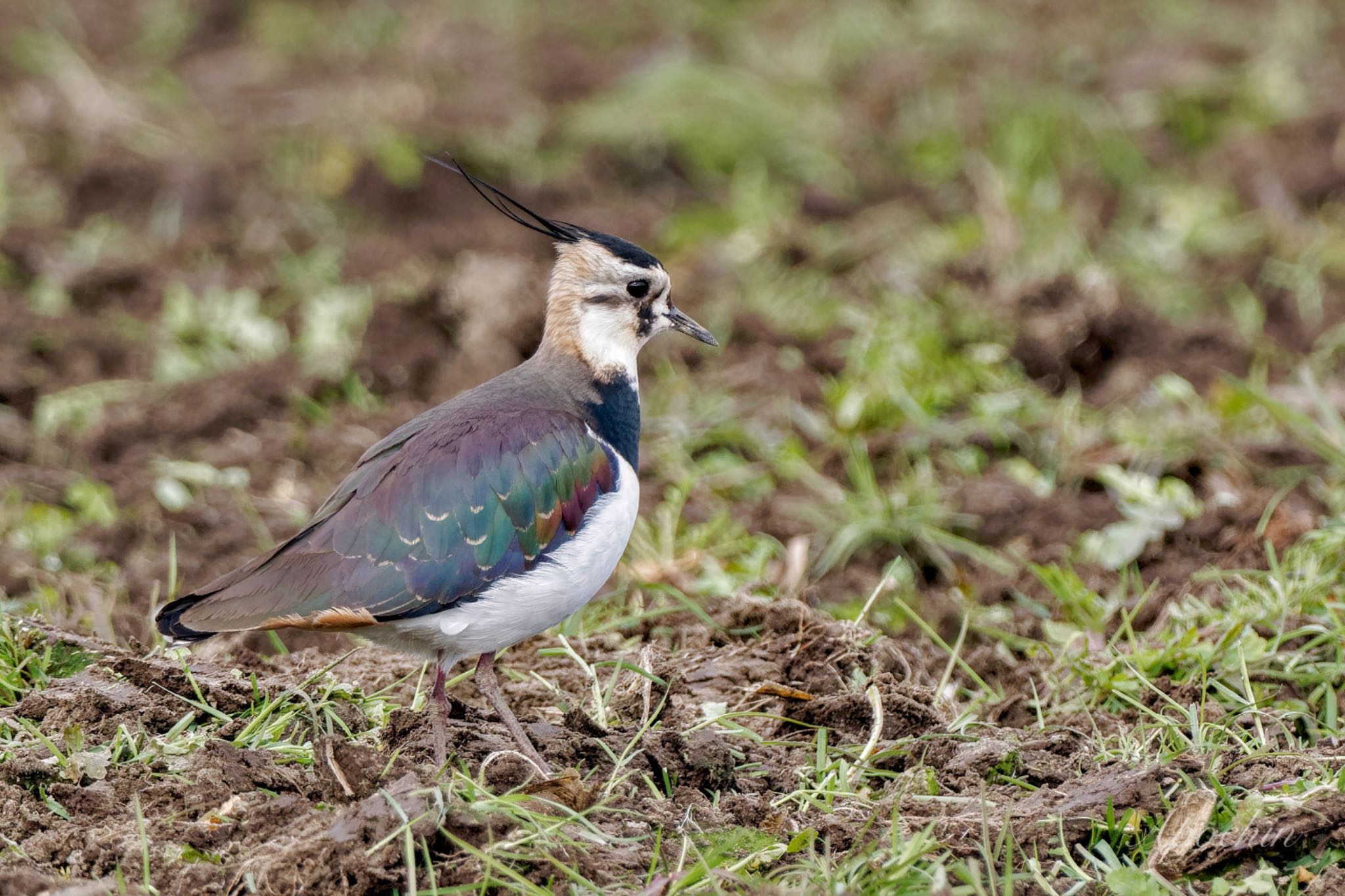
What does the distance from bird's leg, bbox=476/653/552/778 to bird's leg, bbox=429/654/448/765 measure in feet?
0.41

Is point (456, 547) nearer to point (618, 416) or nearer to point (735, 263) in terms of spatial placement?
point (618, 416)

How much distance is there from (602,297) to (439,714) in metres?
1.48

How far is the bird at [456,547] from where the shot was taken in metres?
4.31

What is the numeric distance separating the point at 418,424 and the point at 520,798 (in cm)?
128

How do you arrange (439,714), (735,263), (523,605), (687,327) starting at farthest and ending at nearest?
(735,263), (687,327), (523,605), (439,714)

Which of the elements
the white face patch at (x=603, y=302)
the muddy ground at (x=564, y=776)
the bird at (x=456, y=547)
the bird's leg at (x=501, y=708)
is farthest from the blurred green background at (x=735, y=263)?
the bird's leg at (x=501, y=708)

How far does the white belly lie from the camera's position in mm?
4371

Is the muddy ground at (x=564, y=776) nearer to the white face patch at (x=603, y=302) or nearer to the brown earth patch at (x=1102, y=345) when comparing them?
the white face patch at (x=603, y=302)

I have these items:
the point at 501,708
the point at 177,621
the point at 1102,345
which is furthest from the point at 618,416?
the point at 1102,345

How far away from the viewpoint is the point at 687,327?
5.31 meters

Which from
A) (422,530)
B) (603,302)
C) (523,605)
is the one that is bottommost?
(523,605)

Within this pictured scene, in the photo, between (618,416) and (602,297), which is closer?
(618,416)

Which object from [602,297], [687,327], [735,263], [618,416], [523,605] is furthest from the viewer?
[735,263]

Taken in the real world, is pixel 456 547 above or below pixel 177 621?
above
